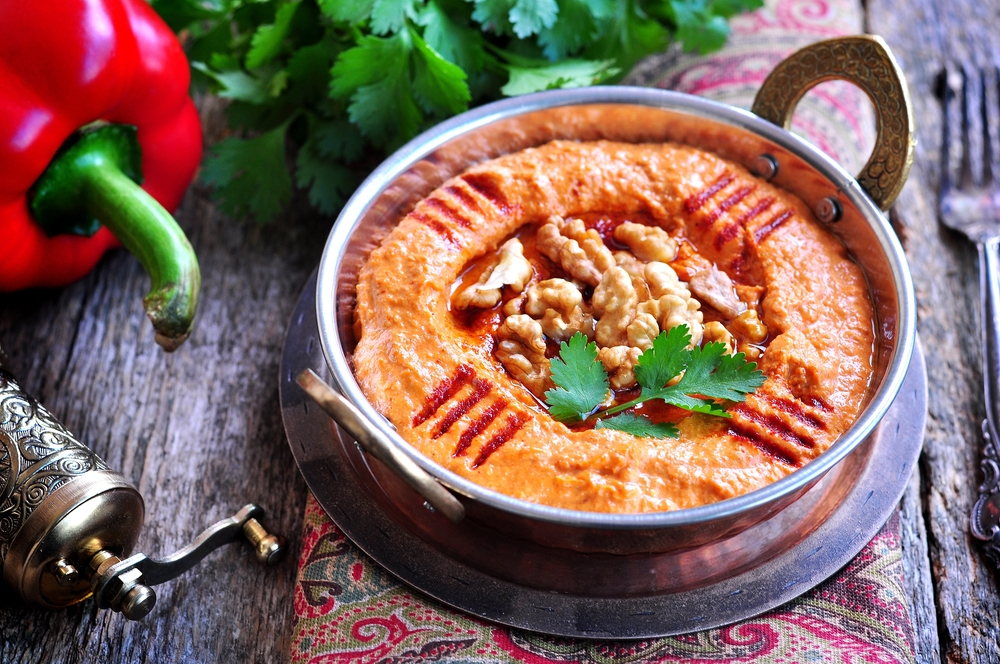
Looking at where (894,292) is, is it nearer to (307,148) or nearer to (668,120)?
(668,120)

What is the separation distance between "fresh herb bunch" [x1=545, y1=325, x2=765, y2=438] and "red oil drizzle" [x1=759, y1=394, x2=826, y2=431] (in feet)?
0.24

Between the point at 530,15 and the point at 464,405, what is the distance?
127 cm

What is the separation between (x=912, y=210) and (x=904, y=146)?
82 cm

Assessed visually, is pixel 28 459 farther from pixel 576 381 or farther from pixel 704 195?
pixel 704 195

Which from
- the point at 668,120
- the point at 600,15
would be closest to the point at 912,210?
the point at 668,120

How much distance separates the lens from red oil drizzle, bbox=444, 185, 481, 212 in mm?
2420

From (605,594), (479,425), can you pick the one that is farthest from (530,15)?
(605,594)

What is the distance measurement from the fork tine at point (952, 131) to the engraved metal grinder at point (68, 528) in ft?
8.61

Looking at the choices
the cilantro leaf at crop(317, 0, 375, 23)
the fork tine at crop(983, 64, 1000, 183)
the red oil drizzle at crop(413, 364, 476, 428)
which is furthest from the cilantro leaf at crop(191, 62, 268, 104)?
the fork tine at crop(983, 64, 1000, 183)

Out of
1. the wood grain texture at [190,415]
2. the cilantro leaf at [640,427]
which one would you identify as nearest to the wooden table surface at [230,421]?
the wood grain texture at [190,415]

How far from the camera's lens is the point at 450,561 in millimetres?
2023

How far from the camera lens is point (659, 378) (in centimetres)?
201

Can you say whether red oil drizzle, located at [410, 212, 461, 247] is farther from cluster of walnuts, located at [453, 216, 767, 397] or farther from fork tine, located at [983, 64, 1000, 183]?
fork tine, located at [983, 64, 1000, 183]

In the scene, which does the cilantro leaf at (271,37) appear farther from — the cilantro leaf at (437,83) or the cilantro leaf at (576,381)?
the cilantro leaf at (576,381)
